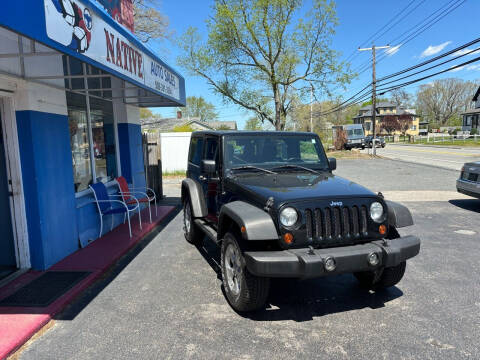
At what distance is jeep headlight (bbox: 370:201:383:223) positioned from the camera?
346 centimetres

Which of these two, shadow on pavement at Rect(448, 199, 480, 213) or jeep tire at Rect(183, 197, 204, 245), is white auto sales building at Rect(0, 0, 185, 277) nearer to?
jeep tire at Rect(183, 197, 204, 245)

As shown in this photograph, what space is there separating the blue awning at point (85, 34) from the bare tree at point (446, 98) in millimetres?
88061

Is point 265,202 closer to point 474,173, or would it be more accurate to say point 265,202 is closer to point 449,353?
point 449,353

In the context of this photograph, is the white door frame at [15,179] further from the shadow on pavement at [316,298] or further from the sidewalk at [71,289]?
the shadow on pavement at [316,298]

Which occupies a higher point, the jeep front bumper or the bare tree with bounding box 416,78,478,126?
the bare tree with bounding box 416,78,478,126

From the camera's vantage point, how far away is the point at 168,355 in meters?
2.87

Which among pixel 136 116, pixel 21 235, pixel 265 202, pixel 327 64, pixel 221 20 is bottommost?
pixel 21 235

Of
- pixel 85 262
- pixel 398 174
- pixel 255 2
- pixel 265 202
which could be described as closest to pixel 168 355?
pixel 265 202

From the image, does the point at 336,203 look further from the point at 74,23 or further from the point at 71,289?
the point at 71,289

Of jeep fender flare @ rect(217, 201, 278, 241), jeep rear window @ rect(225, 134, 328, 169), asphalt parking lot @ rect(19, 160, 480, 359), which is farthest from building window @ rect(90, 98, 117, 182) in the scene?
jeep fender flare @ rect(217, 201, 278, 241)

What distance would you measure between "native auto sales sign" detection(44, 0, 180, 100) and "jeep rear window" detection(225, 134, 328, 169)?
164 cm

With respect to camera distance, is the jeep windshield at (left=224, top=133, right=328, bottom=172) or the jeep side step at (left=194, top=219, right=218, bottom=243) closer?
the jeep side step at (left=194, top=219, right=218, bottom=243)

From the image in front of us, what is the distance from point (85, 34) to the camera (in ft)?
10.5

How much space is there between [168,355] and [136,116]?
272 inches
